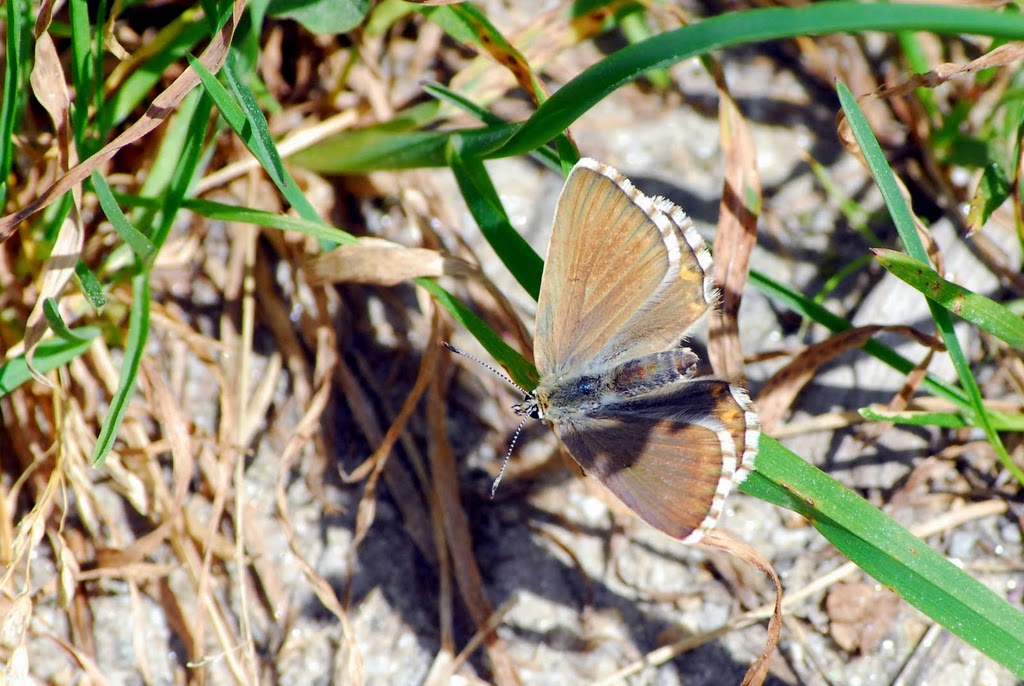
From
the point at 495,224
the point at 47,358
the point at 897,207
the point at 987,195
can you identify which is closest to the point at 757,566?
the point at 897,207

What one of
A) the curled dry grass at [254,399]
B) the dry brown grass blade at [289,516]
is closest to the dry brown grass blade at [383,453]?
the curled dry grass at [254,399]

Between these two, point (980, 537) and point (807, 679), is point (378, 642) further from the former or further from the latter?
point (980, 537)

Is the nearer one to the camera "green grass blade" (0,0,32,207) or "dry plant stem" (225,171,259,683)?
"green grass blade" (0,0,32,207)

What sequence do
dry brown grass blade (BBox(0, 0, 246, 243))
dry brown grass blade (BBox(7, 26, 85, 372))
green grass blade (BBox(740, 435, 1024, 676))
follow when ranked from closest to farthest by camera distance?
green grass blade (BBox(740, 435, 1024, 676)) < dry brown grass blade (BBox(0, 0, 246, 243)) < dry brown grass blade (BBox(7, 26, 85, 372))

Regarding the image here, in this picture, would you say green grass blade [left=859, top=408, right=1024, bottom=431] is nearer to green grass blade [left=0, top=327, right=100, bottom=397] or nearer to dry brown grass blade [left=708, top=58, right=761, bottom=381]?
dry brown grass blade [left=708, top=58, right=761, bottom=381]

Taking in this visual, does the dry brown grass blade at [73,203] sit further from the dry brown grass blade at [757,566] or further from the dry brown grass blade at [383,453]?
the dry brown grass blade at [757,566]

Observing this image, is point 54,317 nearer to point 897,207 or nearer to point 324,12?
point 324,12

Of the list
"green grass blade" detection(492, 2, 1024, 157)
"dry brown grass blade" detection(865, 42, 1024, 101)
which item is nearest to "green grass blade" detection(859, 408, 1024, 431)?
"dry brown grass blade" detection(865, 42, 1024, 101)
